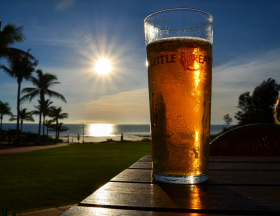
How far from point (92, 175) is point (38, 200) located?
96.3 inches

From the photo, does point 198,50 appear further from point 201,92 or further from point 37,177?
point 37,177

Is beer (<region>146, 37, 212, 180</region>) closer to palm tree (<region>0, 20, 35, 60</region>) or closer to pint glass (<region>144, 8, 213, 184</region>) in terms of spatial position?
pint glass (<region>144, 8, 213, 184</region>)

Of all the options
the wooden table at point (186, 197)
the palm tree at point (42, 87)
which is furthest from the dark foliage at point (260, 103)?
the wooden table at point (186, 197)

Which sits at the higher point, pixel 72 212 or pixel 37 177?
pixel 72 212

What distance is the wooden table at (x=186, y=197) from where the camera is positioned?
1.78 ft

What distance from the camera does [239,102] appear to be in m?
44.1

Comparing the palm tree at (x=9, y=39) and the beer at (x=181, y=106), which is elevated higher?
the palm tree at (x=9, y=39)

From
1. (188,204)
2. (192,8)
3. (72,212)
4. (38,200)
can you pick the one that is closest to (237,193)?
(188,204)

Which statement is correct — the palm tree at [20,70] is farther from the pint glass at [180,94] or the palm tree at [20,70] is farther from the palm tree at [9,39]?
the pint glass at [180,94]

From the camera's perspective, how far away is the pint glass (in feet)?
2.55

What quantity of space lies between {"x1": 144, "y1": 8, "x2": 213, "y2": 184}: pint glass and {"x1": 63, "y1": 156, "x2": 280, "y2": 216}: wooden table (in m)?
0.07

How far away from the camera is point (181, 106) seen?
78 cm

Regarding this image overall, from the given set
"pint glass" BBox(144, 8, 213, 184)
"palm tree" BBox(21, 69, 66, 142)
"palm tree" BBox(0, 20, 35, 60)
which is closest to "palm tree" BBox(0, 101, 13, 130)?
"palm tree" BBox(21, 69, 66, 142)

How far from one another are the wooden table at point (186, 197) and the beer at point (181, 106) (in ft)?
0.23
